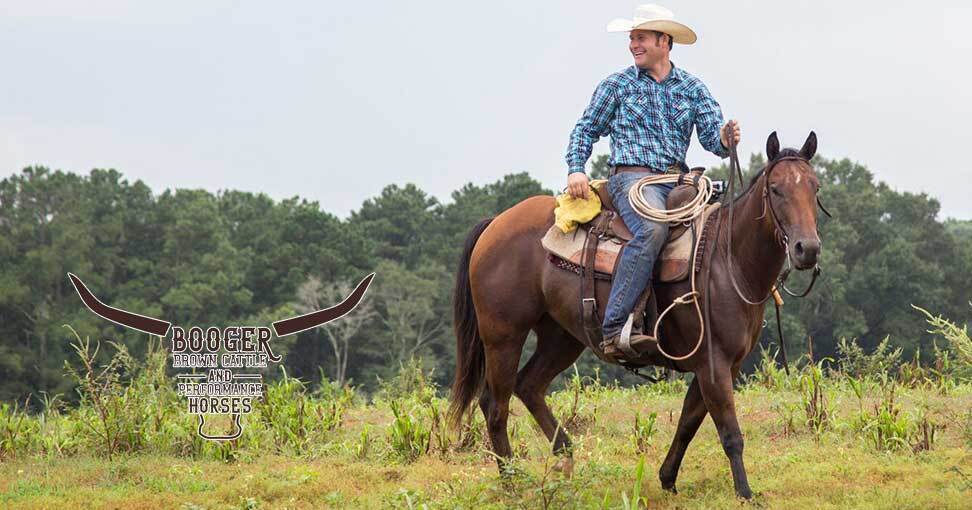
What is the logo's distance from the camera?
8.11 metres

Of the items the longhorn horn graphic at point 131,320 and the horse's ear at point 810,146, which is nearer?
the horse's ear at point 810,146

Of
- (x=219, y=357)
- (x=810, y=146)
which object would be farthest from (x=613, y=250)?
(x=219, y=357)

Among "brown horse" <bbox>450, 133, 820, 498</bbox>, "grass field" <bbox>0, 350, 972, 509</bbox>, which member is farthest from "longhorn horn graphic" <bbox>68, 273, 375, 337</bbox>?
"brown horse" <bbox>450, 133, 820, 498</bbox>

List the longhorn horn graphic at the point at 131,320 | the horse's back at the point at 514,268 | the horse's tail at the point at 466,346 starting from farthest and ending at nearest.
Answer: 1. the longhorn horn graphic at the point at 131,320
2. the horse's tail at the point at 466,346
3. the horse's back at the point at 514,268

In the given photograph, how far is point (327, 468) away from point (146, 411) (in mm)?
1972

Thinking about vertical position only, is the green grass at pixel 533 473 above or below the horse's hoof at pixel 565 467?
below

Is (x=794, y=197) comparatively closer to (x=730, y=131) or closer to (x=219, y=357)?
(x=730, y=131)

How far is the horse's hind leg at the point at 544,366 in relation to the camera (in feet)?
23.1

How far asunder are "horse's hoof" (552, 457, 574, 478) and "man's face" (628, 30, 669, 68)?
2.67 metres

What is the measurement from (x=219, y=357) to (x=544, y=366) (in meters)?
2.90

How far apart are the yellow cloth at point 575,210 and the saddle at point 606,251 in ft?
0.13

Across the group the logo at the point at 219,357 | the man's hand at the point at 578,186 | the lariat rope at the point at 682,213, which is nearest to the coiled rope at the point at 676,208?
the lariat rope at the point at 682,213

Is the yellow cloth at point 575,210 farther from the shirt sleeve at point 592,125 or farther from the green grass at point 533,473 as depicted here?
the green grass at point 533,473

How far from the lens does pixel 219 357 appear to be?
8.27 meters
